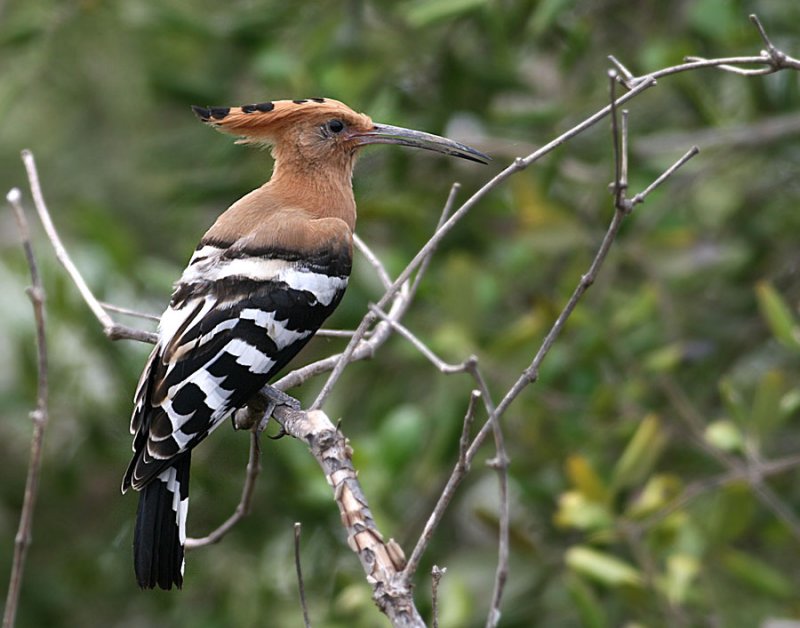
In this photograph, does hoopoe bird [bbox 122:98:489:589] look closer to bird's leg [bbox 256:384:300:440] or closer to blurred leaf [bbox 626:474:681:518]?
bird's leg [bbox 256:384:300:440]

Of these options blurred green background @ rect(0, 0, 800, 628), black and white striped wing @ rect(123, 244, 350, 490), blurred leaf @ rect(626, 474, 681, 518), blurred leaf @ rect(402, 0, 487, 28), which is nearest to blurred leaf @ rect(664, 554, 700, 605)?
blurred green background @ rect(0, 0, 800, 628)

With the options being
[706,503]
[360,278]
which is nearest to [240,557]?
[360,278]

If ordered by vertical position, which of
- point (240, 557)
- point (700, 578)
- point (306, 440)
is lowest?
point (240, 557)

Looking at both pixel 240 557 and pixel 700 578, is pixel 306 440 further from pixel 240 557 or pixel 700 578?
pixel 240 557

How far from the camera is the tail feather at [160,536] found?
1.87 m

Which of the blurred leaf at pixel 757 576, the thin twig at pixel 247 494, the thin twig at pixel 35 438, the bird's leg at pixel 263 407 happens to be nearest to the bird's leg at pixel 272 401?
the bird's leg at pixel 263 407

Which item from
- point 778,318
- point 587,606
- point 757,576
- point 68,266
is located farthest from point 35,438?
point 757,576

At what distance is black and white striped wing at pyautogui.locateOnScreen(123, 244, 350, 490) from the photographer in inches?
77.4

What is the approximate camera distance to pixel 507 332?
9.76ft

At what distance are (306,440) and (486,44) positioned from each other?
179cm

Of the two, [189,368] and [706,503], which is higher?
[189,368]

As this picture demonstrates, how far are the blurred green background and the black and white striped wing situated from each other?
2.06ft

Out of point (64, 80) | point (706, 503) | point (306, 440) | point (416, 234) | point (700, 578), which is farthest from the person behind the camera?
point (64, 80)

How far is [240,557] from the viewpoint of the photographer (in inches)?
136
